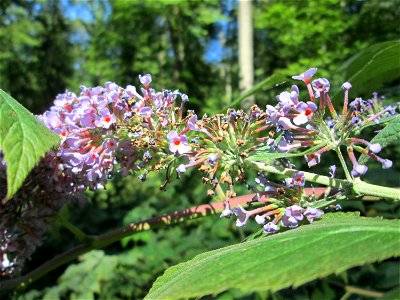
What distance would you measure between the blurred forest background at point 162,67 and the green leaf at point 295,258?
75 centimetres

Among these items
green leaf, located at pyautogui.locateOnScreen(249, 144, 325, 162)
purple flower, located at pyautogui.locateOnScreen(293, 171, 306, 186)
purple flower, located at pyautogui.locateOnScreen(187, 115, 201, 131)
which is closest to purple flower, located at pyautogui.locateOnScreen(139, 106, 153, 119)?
purple flower, located at pyautogui.locateOnScreen(187, 115, 201, 131)

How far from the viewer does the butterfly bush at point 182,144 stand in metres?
1.03

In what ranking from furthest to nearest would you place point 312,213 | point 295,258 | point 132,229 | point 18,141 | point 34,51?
point 34,51
point 132,229
point 312,213
point 18,141
point 295,258

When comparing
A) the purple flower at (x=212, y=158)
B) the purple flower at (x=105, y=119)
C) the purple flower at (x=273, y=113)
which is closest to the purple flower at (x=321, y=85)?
A: the purple flower at (x=273, y=113)

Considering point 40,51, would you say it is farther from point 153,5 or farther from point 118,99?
point 118,99

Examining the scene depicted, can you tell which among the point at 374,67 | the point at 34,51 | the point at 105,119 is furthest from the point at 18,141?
the point at 34,51

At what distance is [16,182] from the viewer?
31.2 inches

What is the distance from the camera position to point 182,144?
1.15 m

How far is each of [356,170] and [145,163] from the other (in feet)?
1.77

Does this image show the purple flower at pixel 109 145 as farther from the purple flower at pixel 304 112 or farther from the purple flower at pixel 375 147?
the purple flower at pixel 375 147

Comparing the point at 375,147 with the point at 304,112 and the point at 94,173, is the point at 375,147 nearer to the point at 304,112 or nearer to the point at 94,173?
the point at 304,112

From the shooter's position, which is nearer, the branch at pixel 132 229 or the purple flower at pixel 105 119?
the purple flower at pixel 105 119

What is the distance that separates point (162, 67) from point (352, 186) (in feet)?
36.8

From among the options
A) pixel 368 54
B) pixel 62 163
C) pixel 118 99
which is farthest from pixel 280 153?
pixel 368 54
